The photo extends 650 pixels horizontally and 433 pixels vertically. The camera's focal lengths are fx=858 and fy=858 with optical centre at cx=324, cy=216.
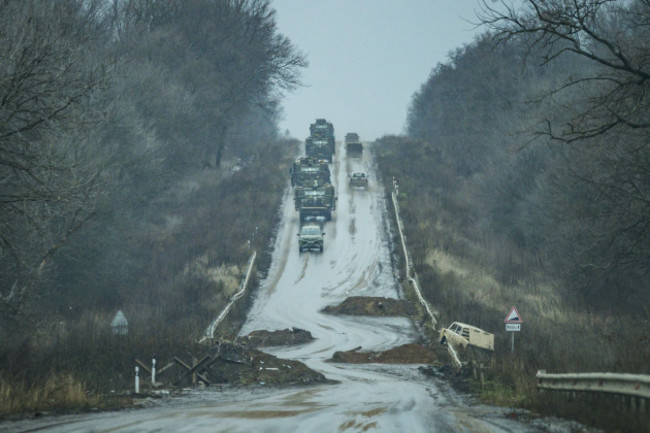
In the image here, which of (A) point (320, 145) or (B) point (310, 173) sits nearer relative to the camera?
(B) point (310, 173)

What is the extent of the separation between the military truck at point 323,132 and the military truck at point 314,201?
2568 centimetres

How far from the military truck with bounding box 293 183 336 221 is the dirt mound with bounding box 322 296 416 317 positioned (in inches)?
792

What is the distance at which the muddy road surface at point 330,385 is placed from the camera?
13430mm

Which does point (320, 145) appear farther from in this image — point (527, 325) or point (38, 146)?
point (38, 146)

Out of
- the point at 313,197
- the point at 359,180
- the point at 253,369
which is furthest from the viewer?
the point at 359,180

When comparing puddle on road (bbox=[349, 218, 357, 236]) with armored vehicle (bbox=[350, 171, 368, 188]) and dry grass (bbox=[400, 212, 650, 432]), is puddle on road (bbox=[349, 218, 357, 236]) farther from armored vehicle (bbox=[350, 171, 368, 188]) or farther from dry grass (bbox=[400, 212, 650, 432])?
armored vehicle (bbox=[350, 171, 368, 188])

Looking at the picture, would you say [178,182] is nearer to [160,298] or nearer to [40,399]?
[160,298]

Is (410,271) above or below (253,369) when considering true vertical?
above

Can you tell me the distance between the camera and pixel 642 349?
16078mm

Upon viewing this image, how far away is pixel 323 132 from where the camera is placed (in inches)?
3679

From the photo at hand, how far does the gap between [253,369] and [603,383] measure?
567 inches

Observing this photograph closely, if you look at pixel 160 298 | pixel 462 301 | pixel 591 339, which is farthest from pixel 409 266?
pixel 591 339

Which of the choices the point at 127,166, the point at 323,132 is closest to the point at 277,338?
the point at 127,166

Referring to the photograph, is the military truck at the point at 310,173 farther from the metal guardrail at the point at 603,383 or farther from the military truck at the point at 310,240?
the metal guardrail at the point at 603,383
